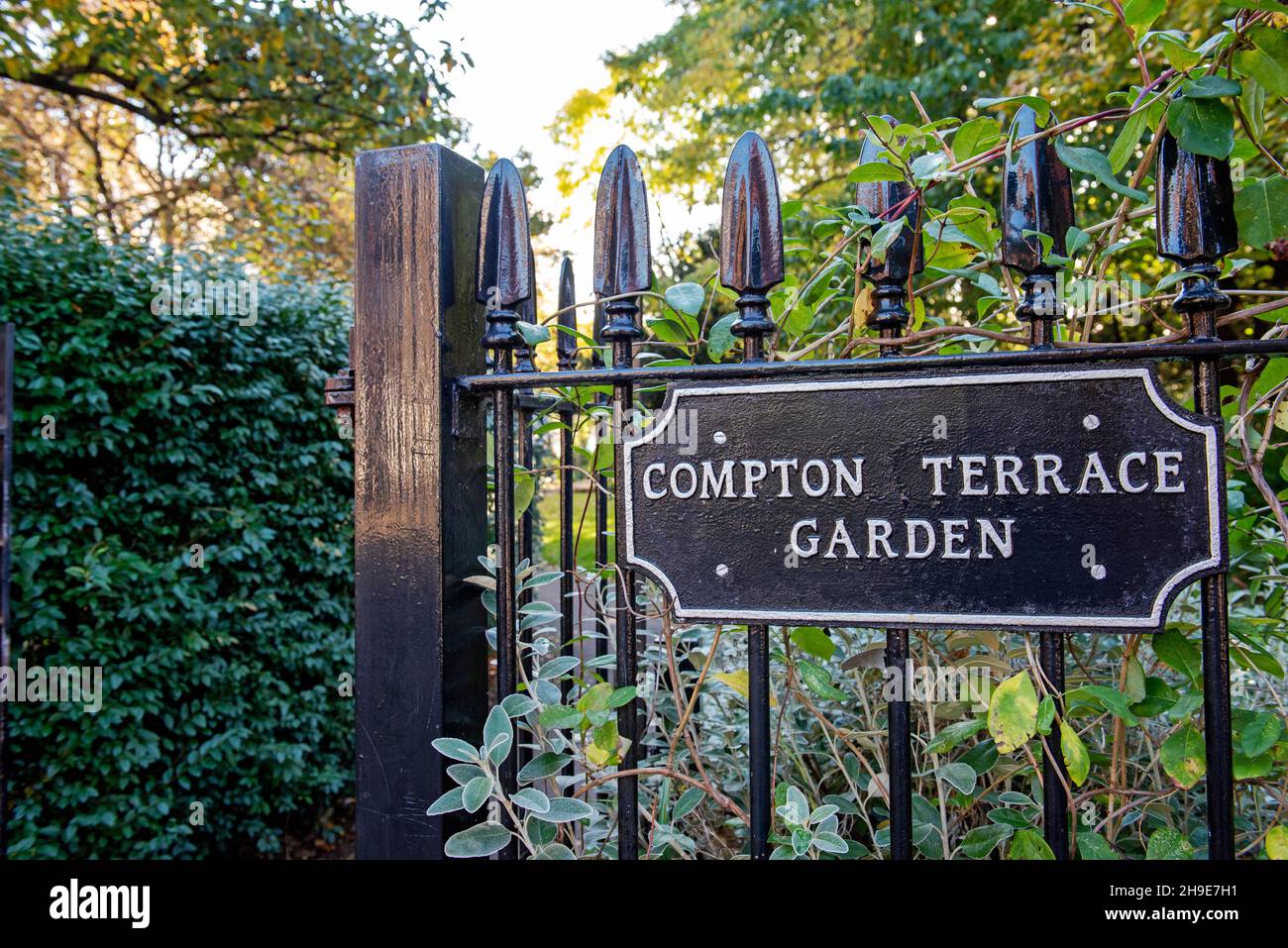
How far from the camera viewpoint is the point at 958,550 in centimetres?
119

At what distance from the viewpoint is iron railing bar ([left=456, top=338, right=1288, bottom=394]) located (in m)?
1.11

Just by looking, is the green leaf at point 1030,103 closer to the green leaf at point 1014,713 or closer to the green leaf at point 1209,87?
the green leaf at point 1209,87

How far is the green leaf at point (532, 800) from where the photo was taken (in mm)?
1234

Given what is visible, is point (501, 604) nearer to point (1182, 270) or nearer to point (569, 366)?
point (569, 366)

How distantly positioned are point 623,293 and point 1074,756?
0.94m

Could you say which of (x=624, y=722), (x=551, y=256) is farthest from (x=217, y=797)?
(x=551, y=256)

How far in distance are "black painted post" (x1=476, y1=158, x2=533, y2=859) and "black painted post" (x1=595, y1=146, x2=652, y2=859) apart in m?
0.14

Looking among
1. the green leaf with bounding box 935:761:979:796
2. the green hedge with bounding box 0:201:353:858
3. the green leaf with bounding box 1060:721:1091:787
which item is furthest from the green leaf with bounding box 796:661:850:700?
the green hedge with bounding box 0:201:353:858

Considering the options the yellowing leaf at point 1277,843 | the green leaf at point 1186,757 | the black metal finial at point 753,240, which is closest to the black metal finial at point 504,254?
the black metal finial at point 753,240

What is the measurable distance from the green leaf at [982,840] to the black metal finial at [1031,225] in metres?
0.81
